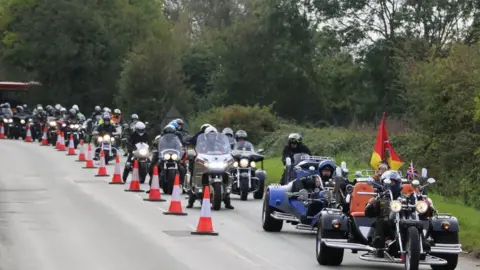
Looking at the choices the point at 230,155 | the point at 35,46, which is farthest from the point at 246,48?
the point at 230,155

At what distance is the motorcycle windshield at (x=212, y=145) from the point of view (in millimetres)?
25938

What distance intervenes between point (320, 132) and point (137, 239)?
96.1 feet

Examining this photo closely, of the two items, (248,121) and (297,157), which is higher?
(248,121)

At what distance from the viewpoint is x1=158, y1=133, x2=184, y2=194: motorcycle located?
1138 inches

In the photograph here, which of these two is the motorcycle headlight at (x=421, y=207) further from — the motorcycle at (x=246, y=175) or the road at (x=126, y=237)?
the motorcycle at (x=246, y=175)

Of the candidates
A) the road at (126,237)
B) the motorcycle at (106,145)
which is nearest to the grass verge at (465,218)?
the road at (126,237)

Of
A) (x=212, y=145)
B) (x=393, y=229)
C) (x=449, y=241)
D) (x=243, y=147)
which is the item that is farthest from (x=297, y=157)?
(x=393, y=229)

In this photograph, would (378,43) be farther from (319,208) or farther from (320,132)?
(319,208)

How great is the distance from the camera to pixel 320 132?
157ft

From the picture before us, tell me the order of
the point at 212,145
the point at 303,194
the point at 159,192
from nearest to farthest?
the point at 303,194 < the point at 212,145 < the point at 159,192

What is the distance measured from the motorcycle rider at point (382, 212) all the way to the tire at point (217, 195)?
30.4ft

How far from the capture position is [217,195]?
24703 millimetres

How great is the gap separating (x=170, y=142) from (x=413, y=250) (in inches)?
627

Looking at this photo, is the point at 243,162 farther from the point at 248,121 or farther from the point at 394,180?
the point at 248,121
